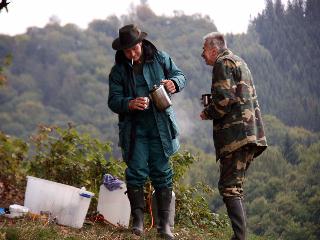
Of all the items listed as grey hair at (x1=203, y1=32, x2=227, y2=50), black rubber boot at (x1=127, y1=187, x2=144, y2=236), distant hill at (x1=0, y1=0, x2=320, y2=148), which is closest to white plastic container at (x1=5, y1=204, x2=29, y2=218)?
black rubber boot at (x1=127, y1=187, x2=144, y2=236)

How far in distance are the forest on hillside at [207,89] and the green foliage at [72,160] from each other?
4.27 ft

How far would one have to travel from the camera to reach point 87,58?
10531 cm

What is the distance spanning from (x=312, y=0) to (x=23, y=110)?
53343 millimetres

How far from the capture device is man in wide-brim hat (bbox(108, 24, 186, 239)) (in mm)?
5438

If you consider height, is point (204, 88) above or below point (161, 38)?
below

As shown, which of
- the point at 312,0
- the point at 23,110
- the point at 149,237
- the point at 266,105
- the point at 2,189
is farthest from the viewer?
the point at 23,110

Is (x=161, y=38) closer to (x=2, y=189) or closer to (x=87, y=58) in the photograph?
(x=87, y=58)

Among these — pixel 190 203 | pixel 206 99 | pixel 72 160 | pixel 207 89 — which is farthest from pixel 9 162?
pixel 207 89

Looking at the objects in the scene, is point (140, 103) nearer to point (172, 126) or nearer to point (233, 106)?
point (172, 126)


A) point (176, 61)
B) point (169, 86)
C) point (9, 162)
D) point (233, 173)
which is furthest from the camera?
point (176, 61)

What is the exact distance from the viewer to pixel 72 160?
7.91 meters

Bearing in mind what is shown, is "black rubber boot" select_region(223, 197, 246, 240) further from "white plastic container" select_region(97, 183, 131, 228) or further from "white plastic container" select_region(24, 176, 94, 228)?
"white plastic container" select_region(97, 183, 131, 228)

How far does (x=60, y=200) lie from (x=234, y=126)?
7.29ft

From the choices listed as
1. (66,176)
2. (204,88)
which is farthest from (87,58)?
(66,176)
